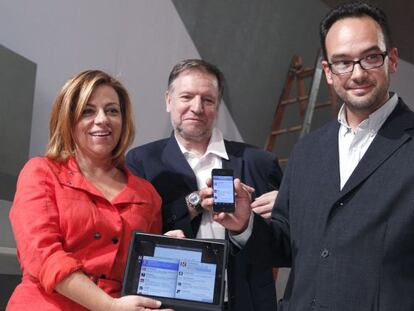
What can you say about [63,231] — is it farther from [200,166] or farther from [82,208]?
[200,166]

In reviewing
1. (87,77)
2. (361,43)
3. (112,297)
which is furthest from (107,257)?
(361,43)

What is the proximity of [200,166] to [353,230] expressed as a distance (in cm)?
88

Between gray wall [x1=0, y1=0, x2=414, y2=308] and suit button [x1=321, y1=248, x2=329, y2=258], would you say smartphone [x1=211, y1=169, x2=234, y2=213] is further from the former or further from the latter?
gray wall [x1=0, y1=0, x2=414, y2=308]

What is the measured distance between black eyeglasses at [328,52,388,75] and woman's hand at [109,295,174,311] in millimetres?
781

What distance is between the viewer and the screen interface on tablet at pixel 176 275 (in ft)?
5.24

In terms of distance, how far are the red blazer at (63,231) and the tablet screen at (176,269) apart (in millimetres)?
84

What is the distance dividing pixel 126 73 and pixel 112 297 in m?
1.78

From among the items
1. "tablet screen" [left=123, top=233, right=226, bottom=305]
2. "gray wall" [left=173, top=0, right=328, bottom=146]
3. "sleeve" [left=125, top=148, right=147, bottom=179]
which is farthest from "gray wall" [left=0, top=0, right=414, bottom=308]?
"tablet screen" [left=123, top=233, right=226, bottom=305]

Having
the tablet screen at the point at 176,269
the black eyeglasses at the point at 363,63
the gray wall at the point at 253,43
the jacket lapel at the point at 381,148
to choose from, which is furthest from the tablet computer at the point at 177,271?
the gray wall at the point at 253,43

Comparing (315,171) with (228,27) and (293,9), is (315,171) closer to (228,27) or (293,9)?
(228,27)

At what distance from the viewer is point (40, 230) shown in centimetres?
155

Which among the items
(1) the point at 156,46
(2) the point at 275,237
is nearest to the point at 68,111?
(2) the point at 275,237

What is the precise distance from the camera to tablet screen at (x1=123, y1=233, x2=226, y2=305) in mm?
1593

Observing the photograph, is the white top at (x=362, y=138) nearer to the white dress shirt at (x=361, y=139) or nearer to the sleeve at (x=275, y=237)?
the white dress shirt at (x=361, y=139)
